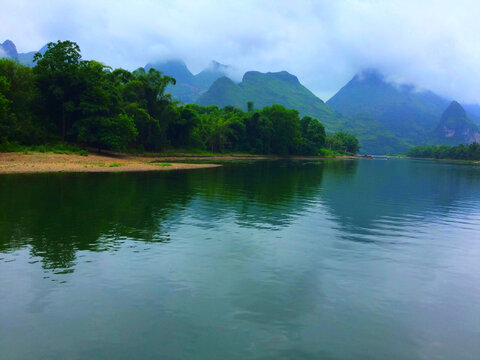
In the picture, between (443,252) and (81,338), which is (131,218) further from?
(443,252)

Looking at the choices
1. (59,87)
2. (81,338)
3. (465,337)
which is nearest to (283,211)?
(465,337)

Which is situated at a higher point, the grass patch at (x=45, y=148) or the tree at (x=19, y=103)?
the tree at (x=19, y=103)

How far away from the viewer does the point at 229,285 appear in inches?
453

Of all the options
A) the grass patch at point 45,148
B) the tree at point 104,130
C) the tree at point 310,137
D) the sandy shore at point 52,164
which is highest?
the tree at point 310,137

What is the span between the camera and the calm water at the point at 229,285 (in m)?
8.12

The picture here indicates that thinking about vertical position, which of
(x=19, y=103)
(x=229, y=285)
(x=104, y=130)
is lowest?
(x=229, y=285)

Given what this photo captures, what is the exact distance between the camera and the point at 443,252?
16.8 m

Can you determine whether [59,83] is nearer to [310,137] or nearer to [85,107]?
[85,107]

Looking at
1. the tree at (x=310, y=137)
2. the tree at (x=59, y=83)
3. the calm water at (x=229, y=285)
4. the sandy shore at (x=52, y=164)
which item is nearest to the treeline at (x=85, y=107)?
the tree at (x=59, y=83)

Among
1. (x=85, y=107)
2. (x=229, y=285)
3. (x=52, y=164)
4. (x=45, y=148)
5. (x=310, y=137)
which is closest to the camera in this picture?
(x=229, y=285)

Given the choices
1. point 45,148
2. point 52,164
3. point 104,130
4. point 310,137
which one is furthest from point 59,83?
point 310,137

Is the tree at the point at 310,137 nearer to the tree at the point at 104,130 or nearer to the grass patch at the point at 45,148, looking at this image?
the tree at the point at 104,130

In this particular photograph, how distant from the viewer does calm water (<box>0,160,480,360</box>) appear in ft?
26.6

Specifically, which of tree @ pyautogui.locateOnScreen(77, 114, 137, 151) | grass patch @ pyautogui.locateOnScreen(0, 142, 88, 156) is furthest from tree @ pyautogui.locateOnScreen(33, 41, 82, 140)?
grass patch @ pyautogui.locateOnScreen(0, 142, 88, 156)
